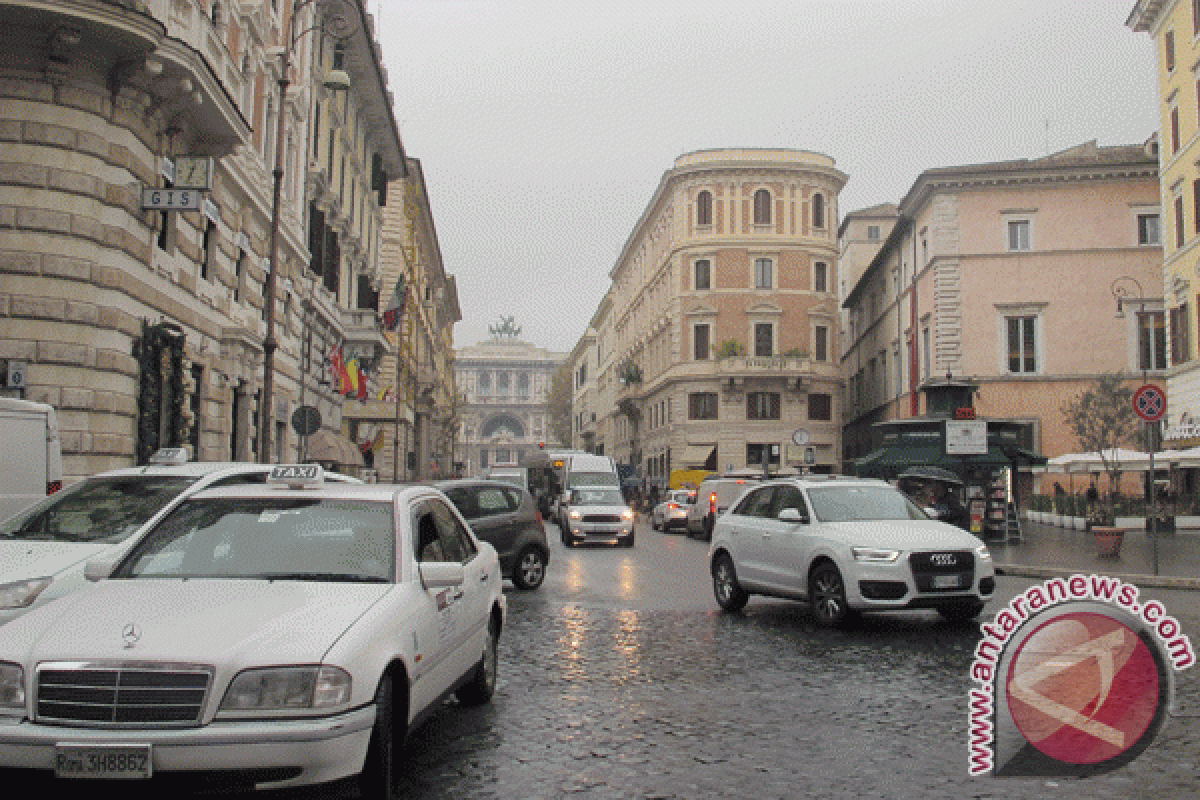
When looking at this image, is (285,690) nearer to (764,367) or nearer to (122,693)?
(122,693)

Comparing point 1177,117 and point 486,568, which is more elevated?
point 1177,117

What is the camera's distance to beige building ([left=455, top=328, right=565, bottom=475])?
156 meters

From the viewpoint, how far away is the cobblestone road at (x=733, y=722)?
5.61 metres

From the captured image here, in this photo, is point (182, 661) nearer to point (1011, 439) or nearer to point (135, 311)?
point (135, 311)

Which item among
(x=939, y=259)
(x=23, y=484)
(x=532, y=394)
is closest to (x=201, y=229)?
(x=23, y=484)

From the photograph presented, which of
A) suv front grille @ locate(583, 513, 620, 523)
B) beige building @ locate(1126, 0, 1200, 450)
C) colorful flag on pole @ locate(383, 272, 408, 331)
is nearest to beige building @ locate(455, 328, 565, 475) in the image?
colorful flag on pole @ locate(383, 272, 408, 331)

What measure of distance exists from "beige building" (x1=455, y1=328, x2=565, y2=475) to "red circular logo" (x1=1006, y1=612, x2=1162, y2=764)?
15080cm

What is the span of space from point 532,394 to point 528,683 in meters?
151

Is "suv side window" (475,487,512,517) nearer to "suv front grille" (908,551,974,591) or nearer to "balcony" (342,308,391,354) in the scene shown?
"suv front grille" (908,551,974,591)

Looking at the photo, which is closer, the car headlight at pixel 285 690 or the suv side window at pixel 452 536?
the car headlight at pixel 285 690

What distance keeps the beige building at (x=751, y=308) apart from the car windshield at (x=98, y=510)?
52.6m

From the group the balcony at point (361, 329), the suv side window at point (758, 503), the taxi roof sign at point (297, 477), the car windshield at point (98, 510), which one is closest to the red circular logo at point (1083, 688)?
the taxi roof sign at point (297, 477)

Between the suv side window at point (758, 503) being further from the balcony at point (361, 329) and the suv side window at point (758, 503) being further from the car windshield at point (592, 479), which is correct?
the balcony at point (361, 329)

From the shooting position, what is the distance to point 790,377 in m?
61.7
